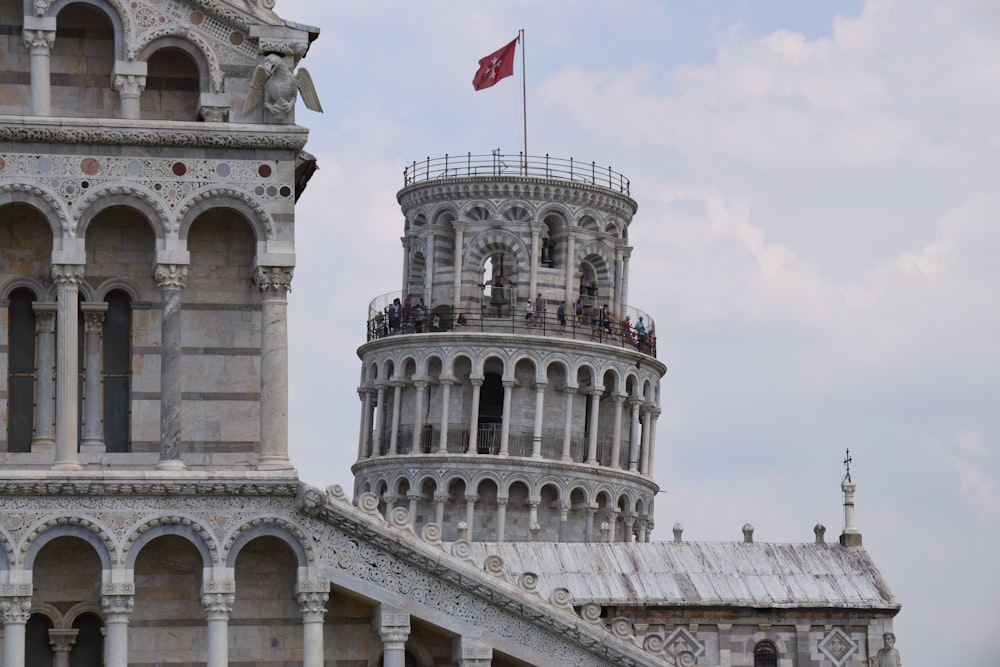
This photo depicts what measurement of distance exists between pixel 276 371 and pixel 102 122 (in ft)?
17.1

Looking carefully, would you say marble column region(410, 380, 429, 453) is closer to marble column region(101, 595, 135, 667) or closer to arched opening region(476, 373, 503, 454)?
arched opening region(476, 373, 503, 454)

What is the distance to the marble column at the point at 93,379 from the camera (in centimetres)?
4494

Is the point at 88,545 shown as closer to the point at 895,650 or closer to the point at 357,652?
the point at 357,652

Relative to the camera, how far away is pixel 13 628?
42812 millimetres

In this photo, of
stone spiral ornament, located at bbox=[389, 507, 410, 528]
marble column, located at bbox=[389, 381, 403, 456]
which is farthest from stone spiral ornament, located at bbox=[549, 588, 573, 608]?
marble column, located at bbox=[389, 381, 403, 456]

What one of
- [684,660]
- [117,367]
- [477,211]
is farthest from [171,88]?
[477,211]

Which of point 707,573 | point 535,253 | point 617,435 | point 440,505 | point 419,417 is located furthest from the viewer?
point 617,435

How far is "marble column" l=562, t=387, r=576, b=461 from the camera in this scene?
125250 millimetres

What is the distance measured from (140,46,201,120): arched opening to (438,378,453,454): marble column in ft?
261

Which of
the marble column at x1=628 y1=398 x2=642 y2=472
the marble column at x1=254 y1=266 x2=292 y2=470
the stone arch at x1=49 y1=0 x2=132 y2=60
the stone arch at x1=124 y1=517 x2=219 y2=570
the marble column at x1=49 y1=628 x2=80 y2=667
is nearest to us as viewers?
the stone arch at x1=124 y1=517 x2=219 y2=570

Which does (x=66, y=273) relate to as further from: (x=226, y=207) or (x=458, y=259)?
(x=458, y=259)

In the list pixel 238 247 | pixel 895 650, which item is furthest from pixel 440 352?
pixel 238 247

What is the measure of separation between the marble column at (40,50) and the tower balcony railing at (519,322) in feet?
267

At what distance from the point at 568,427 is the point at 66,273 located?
82646 mm
